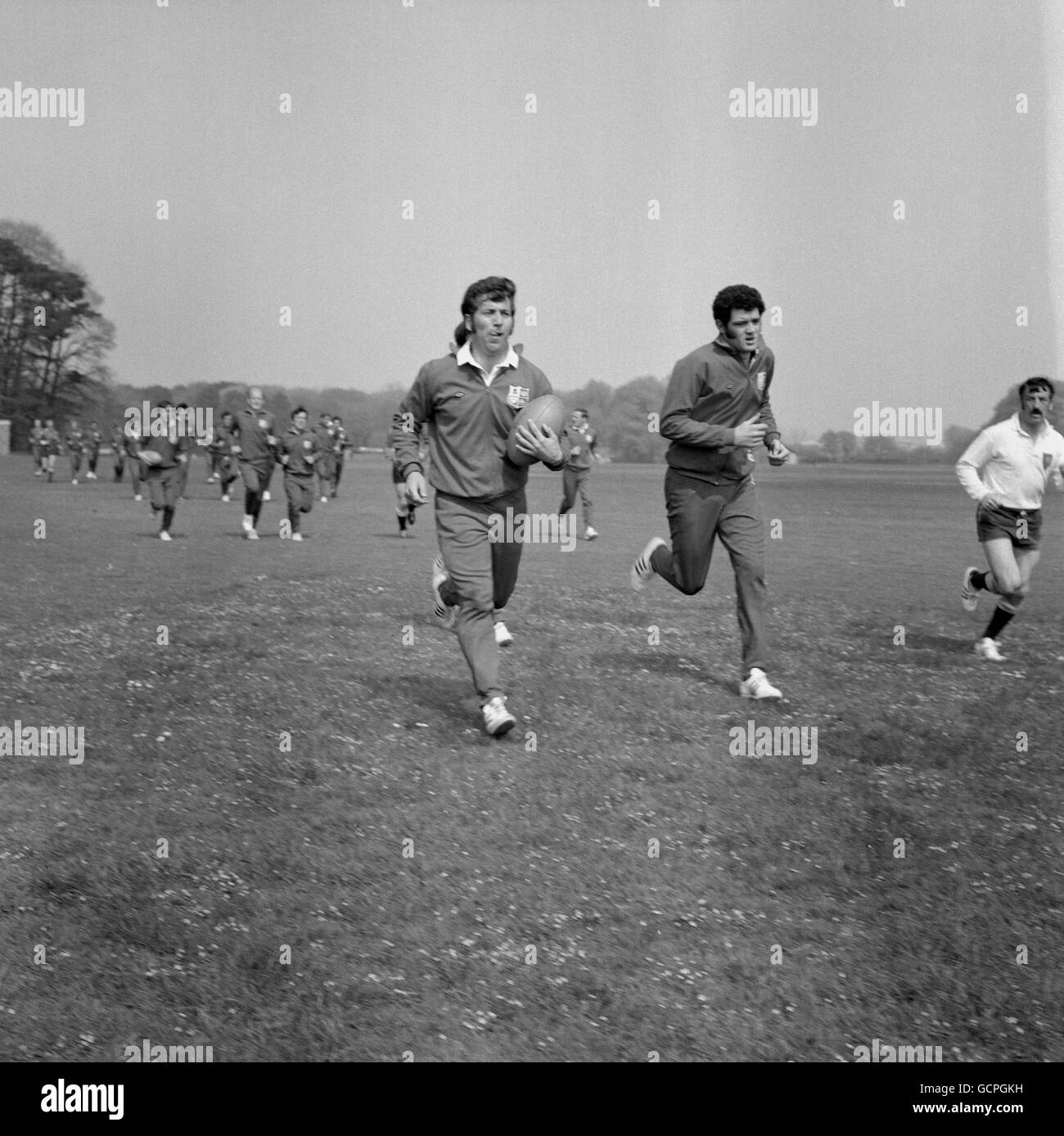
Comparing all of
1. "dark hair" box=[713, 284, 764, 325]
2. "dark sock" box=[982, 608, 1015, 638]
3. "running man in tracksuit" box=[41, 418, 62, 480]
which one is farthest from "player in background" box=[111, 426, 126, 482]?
"dark hair" box=[713, 284, 764, 325]

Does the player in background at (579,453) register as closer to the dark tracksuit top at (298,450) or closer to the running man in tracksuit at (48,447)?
the dark tracksuit top at (298,450)

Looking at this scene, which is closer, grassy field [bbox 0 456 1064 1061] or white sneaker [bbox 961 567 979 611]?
grassy field [bbox 0 456 1064 1061]

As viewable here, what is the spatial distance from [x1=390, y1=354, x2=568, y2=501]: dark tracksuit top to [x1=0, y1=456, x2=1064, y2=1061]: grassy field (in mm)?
1304

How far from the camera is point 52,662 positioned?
9.52m

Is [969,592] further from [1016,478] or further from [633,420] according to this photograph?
[633,420]

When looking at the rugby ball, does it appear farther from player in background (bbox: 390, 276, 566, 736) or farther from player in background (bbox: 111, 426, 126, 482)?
player in background (bbox: 111, 426, 126, 482)

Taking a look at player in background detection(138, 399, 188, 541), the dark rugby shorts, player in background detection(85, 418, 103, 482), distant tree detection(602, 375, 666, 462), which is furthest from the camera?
player in background detection(85, 418, 103, 482)

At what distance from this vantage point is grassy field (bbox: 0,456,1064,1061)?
413 centimetres

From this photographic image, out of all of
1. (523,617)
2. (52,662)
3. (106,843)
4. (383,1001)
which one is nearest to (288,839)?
(106,843)

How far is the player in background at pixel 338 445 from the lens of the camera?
30.1m

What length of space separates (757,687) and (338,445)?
23276mm

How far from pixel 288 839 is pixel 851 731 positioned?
338 cm

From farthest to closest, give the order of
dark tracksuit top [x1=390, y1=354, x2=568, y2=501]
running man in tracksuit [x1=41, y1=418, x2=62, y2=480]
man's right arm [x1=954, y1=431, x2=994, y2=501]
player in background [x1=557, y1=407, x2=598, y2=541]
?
1. running man in tracksuit [x1=41, y1=418, x2=62, y2=480]
2. player in background [x1=557, y1=407, x2=598, y2=541]
3. man's right arm [x1=954, y1=431, x2=994, y2=501]
4. dark tracksuit top [x1=390, y1=354, x2=568, y2=501]

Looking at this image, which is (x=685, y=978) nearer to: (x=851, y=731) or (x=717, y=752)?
(x=717, y=752)
